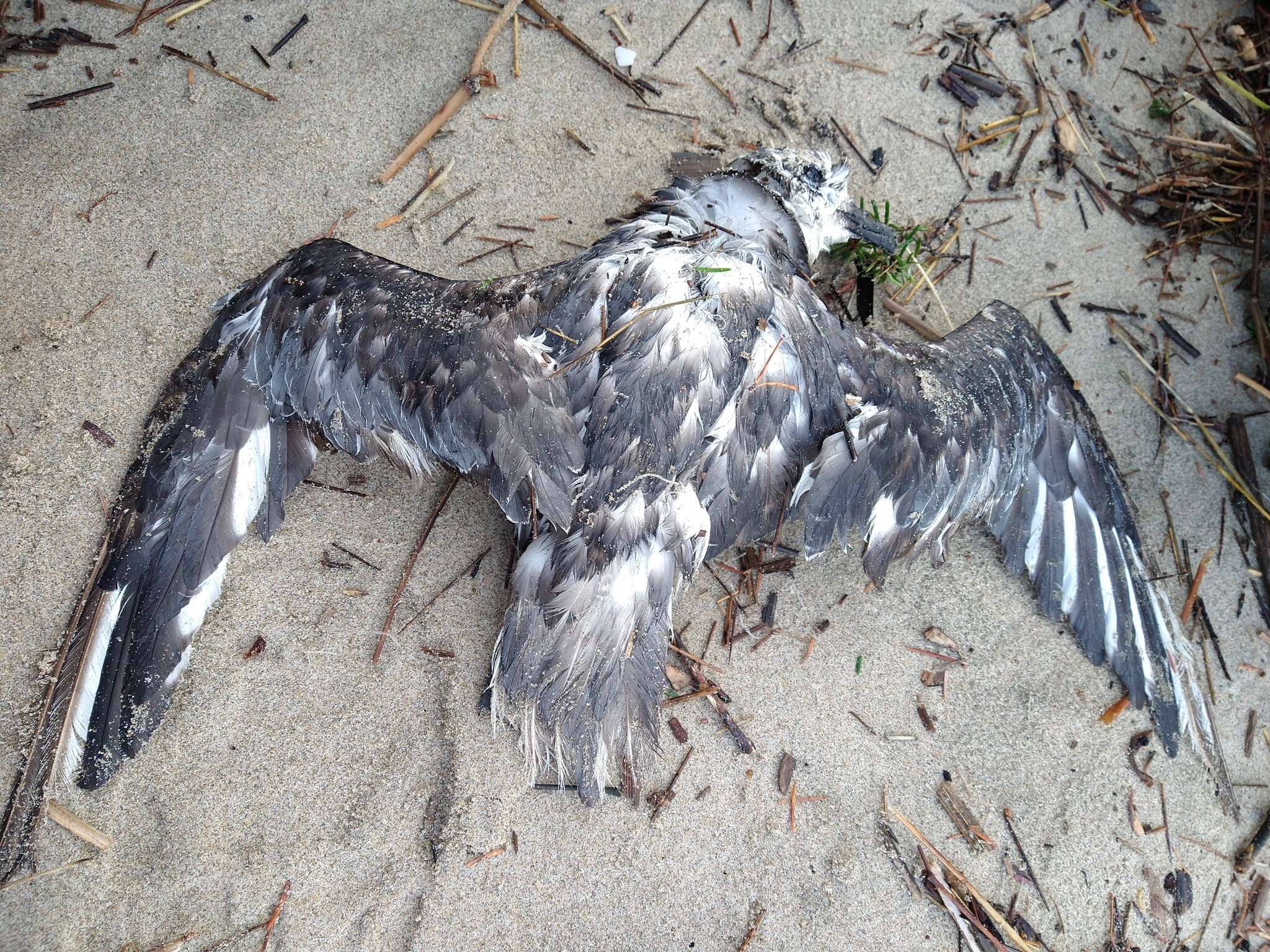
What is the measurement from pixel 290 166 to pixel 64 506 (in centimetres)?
126

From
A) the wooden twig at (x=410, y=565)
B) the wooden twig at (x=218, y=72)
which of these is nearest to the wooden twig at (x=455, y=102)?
the wooden twig at (x=218, y=72)

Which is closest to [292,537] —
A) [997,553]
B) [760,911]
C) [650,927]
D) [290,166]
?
[290,166]

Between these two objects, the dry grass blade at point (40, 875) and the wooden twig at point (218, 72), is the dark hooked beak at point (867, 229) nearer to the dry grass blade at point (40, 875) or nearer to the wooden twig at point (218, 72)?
the wooden twig at point (218, 72)

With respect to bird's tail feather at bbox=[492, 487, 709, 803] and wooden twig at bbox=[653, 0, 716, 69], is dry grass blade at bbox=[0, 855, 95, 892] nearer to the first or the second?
bird's tail feather at bbox=[492, 487, 709, 803]

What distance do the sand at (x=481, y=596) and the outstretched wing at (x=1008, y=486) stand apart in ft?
0.44

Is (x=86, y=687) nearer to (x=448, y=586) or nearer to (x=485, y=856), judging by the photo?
(x=448, y=586)

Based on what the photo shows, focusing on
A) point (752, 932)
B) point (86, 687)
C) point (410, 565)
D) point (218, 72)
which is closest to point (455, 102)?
point (218, 72)

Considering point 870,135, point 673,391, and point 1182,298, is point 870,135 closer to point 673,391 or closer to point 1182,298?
point 1182,298

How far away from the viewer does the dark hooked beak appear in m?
2.56

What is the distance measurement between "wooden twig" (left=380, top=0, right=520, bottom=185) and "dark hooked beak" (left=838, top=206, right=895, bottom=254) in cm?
131

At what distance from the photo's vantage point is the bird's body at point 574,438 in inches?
81.6

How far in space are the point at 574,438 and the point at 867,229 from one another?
1209mm

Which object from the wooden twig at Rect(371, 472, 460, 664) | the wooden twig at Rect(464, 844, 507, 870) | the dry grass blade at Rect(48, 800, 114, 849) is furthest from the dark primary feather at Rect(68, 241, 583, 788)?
the wooden twig at Rect(464, 844, 507, 870)

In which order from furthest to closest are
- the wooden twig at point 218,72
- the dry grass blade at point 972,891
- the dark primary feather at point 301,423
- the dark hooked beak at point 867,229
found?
the wooden twig at point 218,72
the dark hooked beak at point 867,229
the dry grass blade at point 972,891
the dark primary feather at point 301,423
